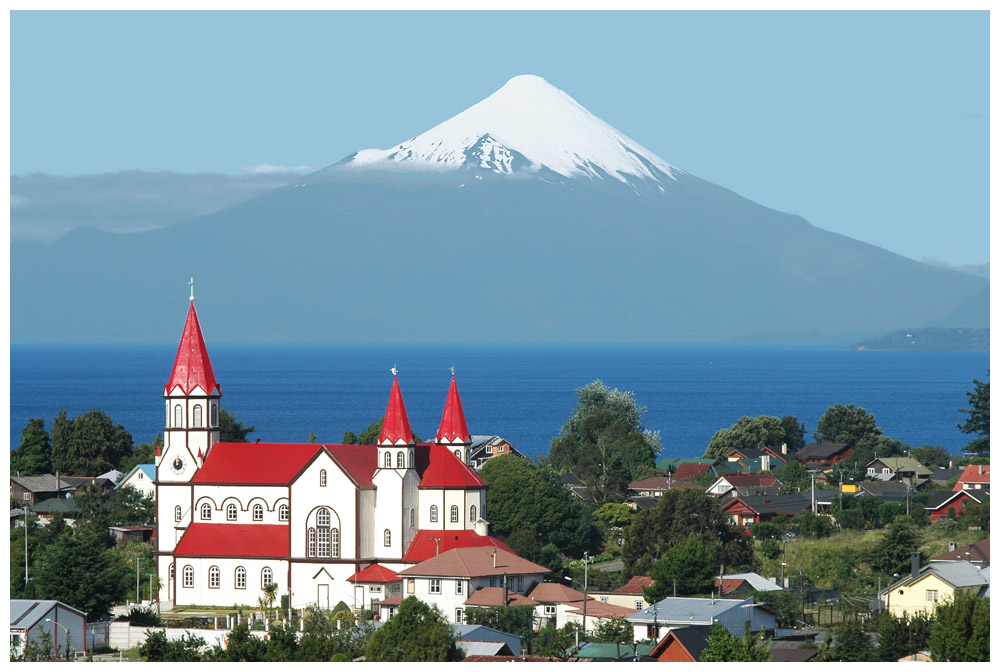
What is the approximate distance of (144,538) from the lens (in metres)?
62.2

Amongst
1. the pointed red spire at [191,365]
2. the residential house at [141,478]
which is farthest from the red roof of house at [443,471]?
the residential house at [141,478]

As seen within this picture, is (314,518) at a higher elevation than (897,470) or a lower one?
lower

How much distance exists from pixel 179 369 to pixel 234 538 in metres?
6.40

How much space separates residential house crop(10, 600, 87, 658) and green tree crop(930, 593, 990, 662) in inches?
808

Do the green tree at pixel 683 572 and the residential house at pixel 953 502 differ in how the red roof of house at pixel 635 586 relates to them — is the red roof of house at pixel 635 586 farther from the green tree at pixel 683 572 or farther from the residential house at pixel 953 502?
the residential house at pixel 953 502

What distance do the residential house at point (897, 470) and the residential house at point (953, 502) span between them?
41.1 feet

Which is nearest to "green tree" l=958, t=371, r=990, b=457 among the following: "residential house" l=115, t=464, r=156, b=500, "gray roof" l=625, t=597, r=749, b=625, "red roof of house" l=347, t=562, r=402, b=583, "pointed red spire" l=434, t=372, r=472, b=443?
"pointed red spire" l=434, t=372, r=472, b=443

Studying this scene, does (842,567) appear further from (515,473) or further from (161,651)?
(161,651)

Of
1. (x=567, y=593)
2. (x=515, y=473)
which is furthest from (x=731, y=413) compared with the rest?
(x=567, y=593)

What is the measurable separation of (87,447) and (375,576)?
114ft

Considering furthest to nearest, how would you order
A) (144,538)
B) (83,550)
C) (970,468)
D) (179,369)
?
(970,468), (144,538), (179,369), (83,550)

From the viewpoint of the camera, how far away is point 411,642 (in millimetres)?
36188

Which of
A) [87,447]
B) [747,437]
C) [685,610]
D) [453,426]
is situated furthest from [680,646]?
[747,437]

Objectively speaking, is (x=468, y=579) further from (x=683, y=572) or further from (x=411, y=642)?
(x=411, y=642)
